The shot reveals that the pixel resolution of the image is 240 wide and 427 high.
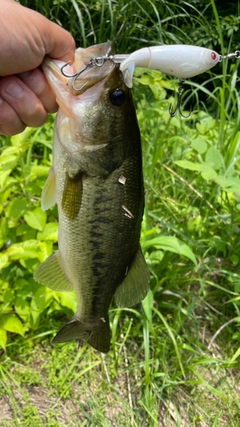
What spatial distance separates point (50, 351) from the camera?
209 centimetres

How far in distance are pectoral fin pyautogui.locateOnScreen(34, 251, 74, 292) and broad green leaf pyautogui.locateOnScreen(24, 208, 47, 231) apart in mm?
534

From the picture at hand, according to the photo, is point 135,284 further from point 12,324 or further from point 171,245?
point 12,324

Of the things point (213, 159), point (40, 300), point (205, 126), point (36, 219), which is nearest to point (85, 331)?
point (40, 300)

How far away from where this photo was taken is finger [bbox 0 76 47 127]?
1.32 m

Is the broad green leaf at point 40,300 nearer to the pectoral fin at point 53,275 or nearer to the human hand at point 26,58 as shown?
the pectoral fin at point 53,275

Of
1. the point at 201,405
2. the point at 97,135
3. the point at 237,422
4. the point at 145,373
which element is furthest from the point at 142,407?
the point at 97,135

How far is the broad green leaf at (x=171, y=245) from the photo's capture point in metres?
1.94

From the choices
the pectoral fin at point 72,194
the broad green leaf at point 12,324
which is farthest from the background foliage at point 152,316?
the pectoral fin at point 72,194

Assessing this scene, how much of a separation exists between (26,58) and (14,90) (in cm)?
15

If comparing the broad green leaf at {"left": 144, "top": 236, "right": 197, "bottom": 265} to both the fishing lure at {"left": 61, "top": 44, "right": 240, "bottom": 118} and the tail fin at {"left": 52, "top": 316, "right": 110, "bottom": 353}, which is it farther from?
the fishing lure at {"left": 61, "top": 44, "right": 240, "bottom": 118}

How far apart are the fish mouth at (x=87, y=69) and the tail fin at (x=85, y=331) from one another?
0.82 meters

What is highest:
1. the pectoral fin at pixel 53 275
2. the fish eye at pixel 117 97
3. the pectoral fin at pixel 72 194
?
the fish eye at pixel 117 97

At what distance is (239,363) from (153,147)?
1.35 m

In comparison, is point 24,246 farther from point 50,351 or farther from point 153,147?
point 153,147
